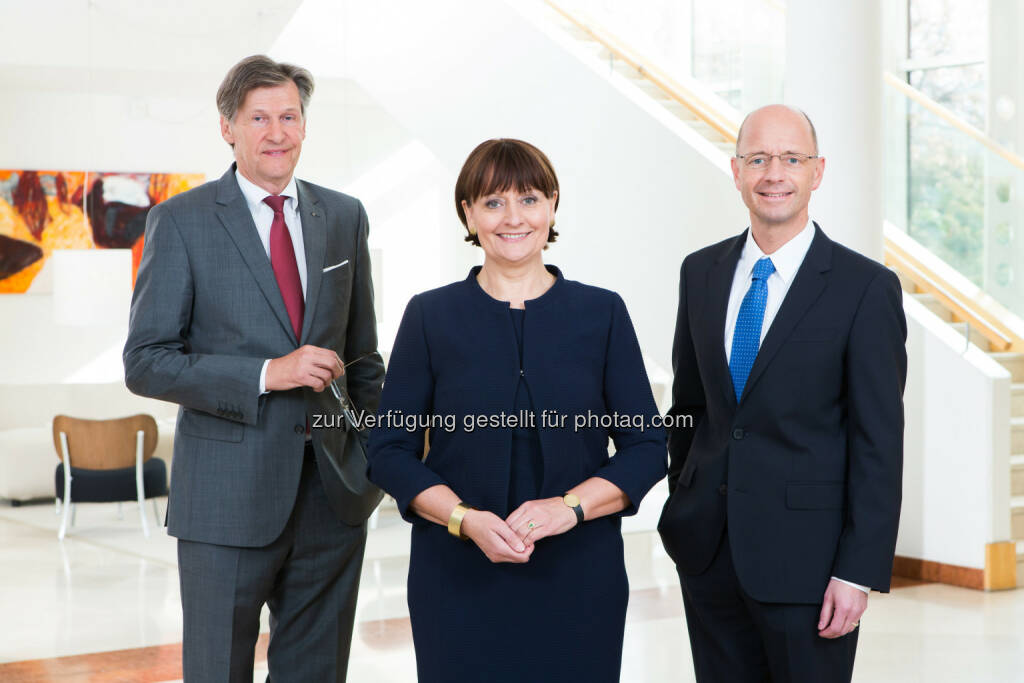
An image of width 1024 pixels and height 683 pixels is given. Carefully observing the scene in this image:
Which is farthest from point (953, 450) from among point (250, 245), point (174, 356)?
point (174, 356)

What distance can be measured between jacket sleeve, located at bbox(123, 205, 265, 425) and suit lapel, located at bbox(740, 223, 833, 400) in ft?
3.73

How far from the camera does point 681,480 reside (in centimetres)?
274

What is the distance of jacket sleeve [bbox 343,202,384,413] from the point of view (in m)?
3.13

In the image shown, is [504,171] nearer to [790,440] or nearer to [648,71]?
[790,440]

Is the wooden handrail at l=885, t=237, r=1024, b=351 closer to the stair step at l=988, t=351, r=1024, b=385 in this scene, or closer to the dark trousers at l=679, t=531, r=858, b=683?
the stair step at l=988, t=351, r=1024, b=385

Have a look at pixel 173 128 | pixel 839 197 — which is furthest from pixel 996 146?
pixel 173 128

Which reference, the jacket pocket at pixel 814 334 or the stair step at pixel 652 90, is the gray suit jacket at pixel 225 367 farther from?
the stair step at pixel 652 90

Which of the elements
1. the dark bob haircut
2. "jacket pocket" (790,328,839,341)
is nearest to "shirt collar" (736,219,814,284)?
"jacket pocket" (790,328,839,341)

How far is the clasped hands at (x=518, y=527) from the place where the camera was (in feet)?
7.28

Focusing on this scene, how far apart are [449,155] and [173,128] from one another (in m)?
1.74

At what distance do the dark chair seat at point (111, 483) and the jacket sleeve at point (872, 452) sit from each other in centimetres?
458

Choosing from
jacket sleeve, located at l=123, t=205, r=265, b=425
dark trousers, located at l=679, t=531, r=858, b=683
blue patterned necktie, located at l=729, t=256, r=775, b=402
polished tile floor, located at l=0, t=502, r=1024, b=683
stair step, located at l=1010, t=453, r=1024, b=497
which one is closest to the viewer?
dark trousers, located at l=679, t=531, r=858, b=683

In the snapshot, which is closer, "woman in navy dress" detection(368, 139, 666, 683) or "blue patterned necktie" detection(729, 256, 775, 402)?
"woman in navy dress" detection(368, 139, 666, 683)

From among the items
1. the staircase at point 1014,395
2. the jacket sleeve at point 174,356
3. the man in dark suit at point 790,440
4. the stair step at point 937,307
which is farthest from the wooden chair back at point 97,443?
the stair step at point 937,307
